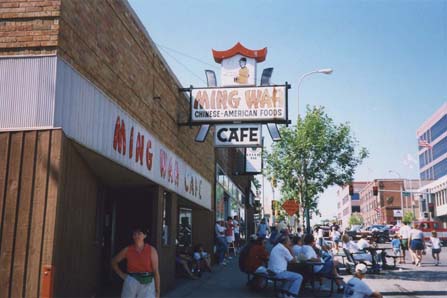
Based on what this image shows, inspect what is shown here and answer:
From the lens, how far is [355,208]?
145125 millimetres

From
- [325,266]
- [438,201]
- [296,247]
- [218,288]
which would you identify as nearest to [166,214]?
[218,288]

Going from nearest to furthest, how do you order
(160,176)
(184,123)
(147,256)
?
(147,256) < (160,176) < (184,123)

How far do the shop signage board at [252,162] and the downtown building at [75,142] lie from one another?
2007cm

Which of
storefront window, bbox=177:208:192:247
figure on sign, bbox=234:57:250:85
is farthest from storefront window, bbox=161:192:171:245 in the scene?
figure on sign, bbox=234:57:250:85

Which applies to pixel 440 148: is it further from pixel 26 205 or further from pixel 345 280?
pixel 26 205

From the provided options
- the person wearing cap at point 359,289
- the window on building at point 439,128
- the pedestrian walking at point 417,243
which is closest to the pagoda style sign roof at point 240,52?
the person wearing cap at point 359,289

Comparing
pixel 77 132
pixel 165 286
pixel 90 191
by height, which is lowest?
pixel 165 286

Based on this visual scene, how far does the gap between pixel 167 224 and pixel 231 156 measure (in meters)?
15.2

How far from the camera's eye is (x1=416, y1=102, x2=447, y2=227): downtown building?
72431mm

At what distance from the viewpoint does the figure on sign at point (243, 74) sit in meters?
14.3

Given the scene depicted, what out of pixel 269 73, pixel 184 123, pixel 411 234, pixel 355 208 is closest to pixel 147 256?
pixel 184 123

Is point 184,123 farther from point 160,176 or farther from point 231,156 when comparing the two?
point 231,156

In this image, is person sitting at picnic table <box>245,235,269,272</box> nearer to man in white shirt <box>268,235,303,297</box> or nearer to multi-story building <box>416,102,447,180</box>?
man in white shirt <box>268,235,303,297</box>

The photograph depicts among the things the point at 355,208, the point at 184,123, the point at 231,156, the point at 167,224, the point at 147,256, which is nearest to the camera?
the point at 147,256
